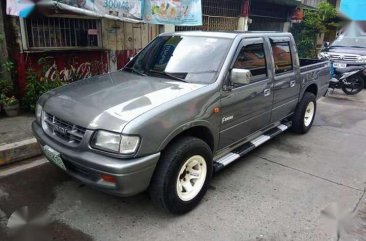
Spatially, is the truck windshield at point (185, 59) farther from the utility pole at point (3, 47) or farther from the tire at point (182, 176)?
the utility pole at point (3, 47)

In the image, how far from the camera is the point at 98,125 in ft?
8.79

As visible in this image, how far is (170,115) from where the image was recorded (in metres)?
2.85

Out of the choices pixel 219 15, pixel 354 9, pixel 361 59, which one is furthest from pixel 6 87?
pixel 361 59

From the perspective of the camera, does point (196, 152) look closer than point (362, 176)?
Yes

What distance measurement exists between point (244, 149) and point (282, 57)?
153cm

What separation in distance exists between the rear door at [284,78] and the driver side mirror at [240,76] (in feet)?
3.77

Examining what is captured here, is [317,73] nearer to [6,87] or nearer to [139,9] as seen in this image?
[139,9]

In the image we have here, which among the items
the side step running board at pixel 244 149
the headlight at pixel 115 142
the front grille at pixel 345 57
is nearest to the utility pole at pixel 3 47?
the headlight at pixel 115 142

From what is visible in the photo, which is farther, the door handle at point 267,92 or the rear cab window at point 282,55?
the rear cab window at point 282,55

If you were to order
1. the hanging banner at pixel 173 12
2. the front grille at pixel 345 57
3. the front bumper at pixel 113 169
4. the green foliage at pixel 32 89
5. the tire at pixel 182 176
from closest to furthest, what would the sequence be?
the front bumper at pixel 113 169 → the tire at pixel 182 176 → the green foliage at pixel 32 89 → the hanging banner at pixel 173 12 → the front grille at pixel 345 57

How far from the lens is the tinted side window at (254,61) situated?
3.73 m

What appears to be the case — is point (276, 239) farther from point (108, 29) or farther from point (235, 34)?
point (108, 29)

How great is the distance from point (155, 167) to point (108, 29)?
5133 millimetres

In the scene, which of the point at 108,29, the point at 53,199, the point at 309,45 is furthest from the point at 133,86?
the point at 309,45
